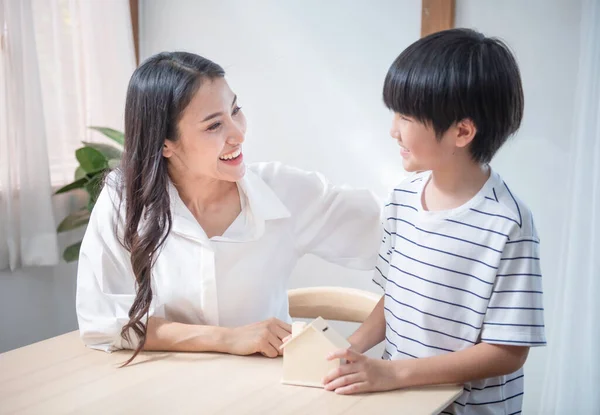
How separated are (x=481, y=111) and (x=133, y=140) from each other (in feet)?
2.62

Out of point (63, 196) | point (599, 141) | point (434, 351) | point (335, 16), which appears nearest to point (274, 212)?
point (434, 351)

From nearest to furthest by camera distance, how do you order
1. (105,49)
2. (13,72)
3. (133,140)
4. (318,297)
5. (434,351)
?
(434,351) < (133,140) < (318,297) < (13,72) < (105,49)

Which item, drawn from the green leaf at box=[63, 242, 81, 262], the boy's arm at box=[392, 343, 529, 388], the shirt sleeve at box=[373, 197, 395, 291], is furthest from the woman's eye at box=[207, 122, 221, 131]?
the green leaf at box=[63, 242, 81, 262]

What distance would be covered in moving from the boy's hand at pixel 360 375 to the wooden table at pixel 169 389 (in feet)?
0.05

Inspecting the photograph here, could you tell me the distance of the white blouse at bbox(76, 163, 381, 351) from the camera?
4.84 ft

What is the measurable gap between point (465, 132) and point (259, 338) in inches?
23.3

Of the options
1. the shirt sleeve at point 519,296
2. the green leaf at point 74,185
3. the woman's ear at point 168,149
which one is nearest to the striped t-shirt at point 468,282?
the shirt sleeve at point 519,296

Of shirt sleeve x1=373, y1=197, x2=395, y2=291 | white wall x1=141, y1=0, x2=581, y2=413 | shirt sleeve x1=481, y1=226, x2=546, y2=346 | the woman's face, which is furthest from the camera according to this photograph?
white wall x1=141, y1=0, x2=581, y2=413

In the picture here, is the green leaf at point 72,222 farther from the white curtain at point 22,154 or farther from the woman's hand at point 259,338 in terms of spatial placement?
the woman's hand at point 259,338

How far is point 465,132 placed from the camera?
3.87ft

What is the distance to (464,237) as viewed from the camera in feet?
3.91

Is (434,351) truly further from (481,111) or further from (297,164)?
(297,164)

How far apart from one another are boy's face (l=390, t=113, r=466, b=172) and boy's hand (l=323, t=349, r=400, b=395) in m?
0.36

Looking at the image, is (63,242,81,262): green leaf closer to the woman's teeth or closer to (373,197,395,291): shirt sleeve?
the woman's teeth
